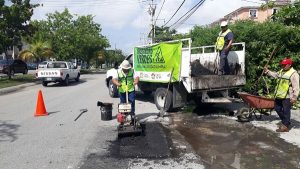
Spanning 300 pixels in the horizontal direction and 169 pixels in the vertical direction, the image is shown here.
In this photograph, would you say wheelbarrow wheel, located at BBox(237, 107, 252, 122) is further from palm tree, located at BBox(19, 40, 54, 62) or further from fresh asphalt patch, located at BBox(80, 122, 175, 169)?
palm tree, located at BBox(19, 40, 54, 62)

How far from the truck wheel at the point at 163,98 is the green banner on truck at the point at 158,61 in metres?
0.36

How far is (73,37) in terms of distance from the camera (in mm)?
46344

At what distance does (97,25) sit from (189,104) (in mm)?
44510

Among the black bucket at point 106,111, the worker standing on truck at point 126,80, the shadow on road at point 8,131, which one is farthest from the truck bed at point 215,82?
the shadow on road at point 8,131

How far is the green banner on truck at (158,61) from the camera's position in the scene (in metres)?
11.2

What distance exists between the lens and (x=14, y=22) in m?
26.6

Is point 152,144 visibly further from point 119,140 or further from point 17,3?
point 17,3

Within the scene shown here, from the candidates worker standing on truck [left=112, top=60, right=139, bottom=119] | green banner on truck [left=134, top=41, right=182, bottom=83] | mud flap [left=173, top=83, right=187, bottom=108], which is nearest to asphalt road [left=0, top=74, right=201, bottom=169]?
mud flap [left=173, top=83, right=187, bottom=108]

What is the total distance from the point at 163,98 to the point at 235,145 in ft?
15.0

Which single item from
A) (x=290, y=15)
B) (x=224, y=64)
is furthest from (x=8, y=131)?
(x=290, y=15)

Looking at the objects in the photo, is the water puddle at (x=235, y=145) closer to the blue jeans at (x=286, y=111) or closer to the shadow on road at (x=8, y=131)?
the blue jeans at (x=286, y=111)

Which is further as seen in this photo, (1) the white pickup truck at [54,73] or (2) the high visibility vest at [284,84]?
(1) the white pickup truck at [54,73]

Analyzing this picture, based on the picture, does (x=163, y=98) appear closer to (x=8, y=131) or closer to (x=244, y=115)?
(x=244, y=115)

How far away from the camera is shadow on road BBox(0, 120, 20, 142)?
8.49m
